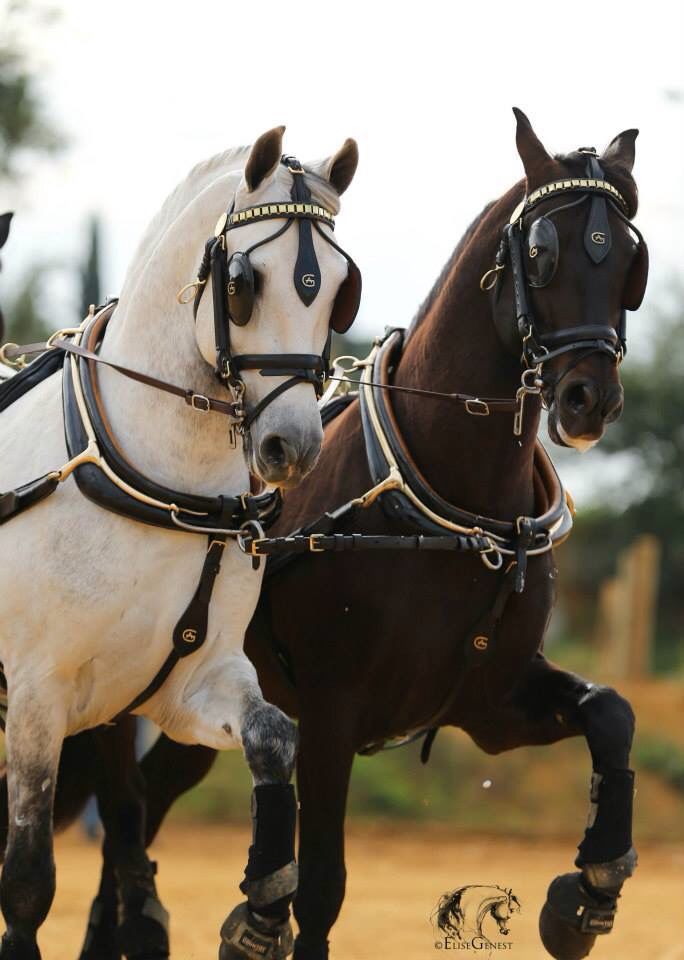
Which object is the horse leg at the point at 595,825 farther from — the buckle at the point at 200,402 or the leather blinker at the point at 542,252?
the buckle at the point at 200,402

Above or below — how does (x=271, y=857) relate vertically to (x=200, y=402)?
below

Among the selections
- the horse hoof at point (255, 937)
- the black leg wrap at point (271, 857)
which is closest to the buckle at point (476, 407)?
the black leg wrap at point (271, 857)

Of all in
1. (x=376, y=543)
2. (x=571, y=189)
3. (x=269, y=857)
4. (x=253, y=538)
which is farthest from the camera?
(x=376, y=543)

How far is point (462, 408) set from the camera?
4.99m

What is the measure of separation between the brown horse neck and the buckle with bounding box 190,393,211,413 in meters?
1.07

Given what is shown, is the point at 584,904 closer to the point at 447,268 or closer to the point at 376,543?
the point at 376,543

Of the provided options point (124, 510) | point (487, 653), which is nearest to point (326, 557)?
point (487, 653)

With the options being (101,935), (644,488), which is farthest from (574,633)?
(101,935)

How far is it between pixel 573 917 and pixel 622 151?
8.14 feet

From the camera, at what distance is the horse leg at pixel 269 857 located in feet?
13.2

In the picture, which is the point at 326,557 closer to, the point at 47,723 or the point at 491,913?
the point at 47,723

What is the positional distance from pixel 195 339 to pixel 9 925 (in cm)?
172

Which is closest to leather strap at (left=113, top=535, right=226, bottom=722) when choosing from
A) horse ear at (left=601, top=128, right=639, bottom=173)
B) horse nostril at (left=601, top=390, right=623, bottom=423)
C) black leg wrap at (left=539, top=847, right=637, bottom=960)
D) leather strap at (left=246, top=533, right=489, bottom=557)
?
leather strap at (left=246, top=533, right=489, bottom=557)

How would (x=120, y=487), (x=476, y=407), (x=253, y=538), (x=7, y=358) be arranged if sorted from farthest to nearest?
(x=7, y=358)
(x=476, y=407)
(x=253, y=538)
(x=120, y=487)
